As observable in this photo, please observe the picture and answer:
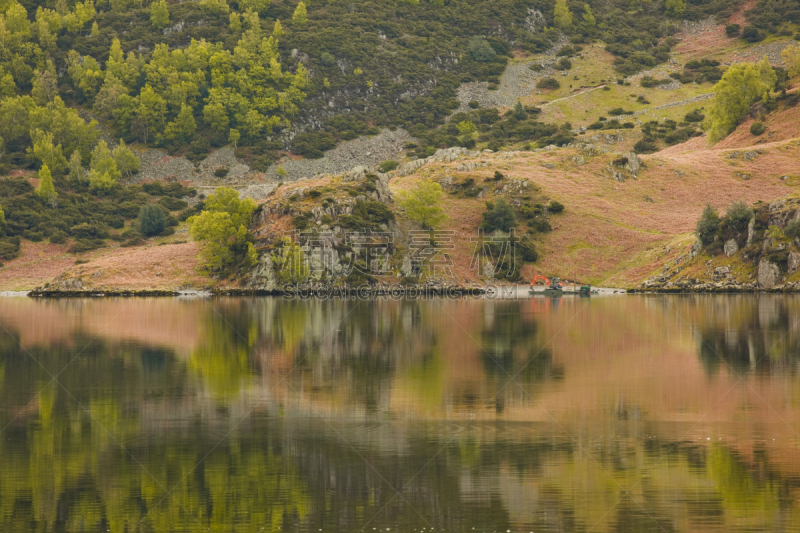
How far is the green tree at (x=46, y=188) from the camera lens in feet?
497

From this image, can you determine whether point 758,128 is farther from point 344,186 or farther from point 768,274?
point 344,186

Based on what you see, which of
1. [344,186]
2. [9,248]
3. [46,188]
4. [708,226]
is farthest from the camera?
[46,188]

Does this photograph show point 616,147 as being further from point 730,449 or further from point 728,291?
point 730,449

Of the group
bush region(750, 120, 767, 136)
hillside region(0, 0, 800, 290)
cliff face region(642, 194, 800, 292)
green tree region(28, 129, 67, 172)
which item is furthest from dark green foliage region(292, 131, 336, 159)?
cliff face region(642, 194, 800, 292)

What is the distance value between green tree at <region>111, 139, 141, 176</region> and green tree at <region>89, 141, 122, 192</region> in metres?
1.57

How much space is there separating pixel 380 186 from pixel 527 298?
31494 mm

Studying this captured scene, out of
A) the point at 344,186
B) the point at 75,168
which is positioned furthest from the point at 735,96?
the point at 75,168

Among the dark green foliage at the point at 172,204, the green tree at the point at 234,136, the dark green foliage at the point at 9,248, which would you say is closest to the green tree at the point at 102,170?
the dark green foliage at the point at 172,204

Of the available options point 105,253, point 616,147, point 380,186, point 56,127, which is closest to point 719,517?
point 380,186

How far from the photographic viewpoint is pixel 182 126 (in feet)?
632

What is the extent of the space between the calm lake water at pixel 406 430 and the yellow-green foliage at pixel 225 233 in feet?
173

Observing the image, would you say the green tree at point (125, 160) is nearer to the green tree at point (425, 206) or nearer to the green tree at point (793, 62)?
the green tree at point (425, 206)

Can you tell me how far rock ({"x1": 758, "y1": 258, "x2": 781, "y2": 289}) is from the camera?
95.6m

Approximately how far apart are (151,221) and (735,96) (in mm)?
113677
